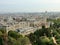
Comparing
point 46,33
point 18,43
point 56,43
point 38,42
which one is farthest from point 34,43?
point 46,33

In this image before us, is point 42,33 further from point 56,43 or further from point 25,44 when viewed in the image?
point 25,44

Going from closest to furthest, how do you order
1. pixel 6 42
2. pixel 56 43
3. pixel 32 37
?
pixel 6 42
pixel 56 43
pixel 32 37

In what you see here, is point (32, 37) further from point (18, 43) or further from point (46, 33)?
point (18, 43)

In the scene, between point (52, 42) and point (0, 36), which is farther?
point (52, 42)

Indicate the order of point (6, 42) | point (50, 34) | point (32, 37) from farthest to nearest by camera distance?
point (50, 34)
point (32, 37)
point (6, 42)

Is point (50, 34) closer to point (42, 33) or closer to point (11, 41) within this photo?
point (42, 33)

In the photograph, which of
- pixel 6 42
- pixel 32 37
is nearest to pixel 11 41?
pixel 6 42

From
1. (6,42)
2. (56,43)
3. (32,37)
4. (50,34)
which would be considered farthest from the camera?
(50,34)

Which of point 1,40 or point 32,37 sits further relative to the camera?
point 32,37

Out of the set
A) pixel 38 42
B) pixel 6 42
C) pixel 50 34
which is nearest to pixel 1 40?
pixel 6 42
